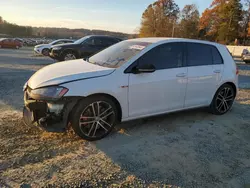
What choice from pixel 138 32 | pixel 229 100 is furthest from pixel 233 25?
pixel 229 100

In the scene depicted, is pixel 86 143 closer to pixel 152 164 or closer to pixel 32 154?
pixel 32 154

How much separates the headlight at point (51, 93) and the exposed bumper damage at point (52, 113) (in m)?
0.07

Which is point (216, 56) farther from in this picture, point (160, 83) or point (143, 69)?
point (143, 69)

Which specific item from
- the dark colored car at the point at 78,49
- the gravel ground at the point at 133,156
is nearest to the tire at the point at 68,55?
the dark colored car at the point at 78,49

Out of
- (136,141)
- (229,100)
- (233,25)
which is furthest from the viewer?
(233,25)

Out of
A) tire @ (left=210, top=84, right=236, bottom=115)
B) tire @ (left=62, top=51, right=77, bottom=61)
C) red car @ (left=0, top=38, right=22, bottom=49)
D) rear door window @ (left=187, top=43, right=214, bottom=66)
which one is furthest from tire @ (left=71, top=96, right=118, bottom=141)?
red car @ (left=0, top=38, right=22, bottom=49)

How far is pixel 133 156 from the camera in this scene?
338 centimetres

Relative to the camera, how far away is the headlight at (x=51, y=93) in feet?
11.0

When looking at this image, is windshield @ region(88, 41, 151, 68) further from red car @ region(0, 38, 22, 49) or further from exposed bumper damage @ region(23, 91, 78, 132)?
red car @ region(0, 38, 22, 49)

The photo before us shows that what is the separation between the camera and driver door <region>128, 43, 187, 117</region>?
3951 mm

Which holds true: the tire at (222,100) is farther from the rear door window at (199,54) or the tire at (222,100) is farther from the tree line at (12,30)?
the tree line at (12,30)

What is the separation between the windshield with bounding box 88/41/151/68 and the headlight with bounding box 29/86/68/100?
1.01 meters

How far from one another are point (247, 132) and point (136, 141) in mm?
2290

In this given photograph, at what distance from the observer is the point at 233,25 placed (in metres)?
53.5
